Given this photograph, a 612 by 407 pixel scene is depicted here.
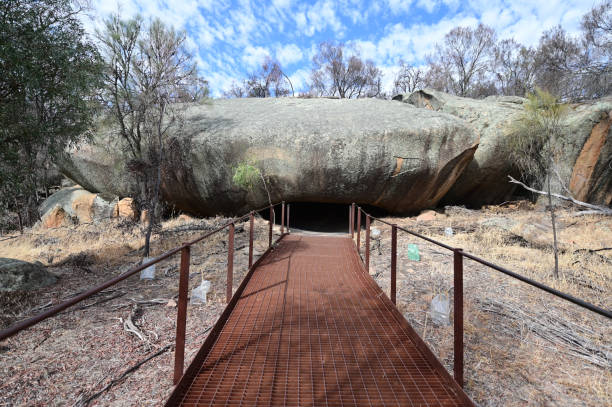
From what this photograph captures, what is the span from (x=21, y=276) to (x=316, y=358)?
5243 mm

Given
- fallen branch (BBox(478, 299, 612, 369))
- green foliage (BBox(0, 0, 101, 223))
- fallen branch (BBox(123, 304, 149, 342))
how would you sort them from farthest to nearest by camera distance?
1. green foliage (BBox(0, 0, 101, 223))
2. fallen branch (BBox(123, 304, 149, 342))
3. fallen branch (BBox(478, 299, 612, 369))

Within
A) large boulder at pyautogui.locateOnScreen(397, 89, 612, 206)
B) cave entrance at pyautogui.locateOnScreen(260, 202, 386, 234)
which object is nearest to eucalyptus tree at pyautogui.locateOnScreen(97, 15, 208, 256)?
cave entrance at pyautogui.locateOnScreen(260, 202, 386, 234)

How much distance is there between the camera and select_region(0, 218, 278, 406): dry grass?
2.39m

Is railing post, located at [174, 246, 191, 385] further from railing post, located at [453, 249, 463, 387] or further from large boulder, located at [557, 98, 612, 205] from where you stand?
large boulder, located at [557, 98, 612, 205]

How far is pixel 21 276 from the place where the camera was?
4.82 meters

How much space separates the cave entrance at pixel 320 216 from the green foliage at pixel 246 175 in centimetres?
278

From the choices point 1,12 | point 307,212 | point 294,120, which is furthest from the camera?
point 307,212

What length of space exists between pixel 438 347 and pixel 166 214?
11149 millimetres

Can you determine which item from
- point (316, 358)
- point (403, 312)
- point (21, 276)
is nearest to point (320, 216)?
point (403, 312)

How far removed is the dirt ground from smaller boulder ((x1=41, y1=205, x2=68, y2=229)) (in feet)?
15.5

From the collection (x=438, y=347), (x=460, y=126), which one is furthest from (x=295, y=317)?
(x=460, y=126)

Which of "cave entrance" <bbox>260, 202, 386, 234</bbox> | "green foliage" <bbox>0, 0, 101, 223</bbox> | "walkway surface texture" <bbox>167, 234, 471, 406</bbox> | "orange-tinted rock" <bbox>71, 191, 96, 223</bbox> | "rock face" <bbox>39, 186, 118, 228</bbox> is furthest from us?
"cave entrance" <bbox>260, 202, 386, 234</bbox>

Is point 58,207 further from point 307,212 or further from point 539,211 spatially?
point 539,211

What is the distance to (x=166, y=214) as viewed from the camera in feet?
38.5
